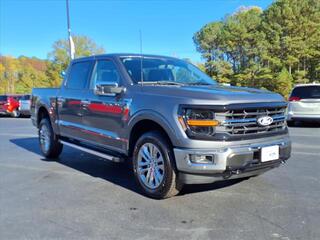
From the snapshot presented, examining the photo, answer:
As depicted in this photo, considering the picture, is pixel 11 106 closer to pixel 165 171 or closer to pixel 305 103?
pixel 305 103

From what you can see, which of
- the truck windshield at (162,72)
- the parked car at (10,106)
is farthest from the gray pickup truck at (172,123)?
the parked car at (10,106)

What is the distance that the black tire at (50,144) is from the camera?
7884 mm

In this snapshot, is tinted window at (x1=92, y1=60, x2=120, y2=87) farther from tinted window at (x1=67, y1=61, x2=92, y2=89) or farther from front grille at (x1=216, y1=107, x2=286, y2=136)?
front grille at (x1=216, y1=107, x2=286, y2=136)

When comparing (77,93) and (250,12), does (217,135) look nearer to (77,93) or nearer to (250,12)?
(77,93)

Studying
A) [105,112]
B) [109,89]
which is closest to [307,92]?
[105,112]

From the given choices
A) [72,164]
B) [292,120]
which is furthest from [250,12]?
[72,164]

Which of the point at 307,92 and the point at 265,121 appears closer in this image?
the point at 265,121

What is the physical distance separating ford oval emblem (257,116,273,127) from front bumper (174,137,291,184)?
0.24 metres

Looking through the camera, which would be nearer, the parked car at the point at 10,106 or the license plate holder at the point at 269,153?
the license plate holder at the point at 269,153

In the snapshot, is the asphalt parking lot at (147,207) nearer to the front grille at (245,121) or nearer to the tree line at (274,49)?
the front grille at (245,121)

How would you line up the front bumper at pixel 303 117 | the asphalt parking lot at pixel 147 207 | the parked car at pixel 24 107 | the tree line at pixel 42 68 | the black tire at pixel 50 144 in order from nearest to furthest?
the asphalt parking lot at pixel 147 207
the black tire at pixel 50 144
the front bumper at pixel 303 117
the parked car at pixel 24 107
the tree line at pixel 42 68

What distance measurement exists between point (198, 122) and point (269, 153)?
3.38 feet

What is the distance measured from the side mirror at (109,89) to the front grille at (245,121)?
5.26 ft

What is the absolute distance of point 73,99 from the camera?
6.87 m
